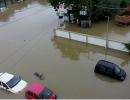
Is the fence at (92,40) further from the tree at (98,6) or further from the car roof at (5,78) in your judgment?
the car roof at (5,78)

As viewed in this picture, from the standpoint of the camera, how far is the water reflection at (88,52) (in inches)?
840

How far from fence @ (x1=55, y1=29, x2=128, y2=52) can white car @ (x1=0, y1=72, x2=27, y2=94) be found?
30.1ft

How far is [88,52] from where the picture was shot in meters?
22.9

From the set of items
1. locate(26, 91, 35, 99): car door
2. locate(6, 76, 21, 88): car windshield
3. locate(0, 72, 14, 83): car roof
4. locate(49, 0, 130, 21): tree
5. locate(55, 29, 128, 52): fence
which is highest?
locate(49, 0, 130, 21): tree

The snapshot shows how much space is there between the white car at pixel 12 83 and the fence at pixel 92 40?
30.1ft

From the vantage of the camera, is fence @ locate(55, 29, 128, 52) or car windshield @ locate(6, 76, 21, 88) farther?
fence @ locate(55, 29, 128, 52)

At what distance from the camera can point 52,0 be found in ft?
95.3

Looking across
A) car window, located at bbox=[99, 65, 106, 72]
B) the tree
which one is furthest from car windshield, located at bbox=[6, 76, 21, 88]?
the tree

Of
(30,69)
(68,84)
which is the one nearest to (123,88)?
(68,84)

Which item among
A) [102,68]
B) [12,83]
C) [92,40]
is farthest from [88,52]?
[12,83]

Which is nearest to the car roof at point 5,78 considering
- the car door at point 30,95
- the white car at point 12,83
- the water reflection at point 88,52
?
the white car at point 12,83

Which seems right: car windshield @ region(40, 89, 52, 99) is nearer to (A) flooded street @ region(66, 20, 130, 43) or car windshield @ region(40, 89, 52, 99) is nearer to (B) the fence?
(B) the fence

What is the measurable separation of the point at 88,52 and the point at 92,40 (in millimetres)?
1723

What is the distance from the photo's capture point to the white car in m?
17.3
